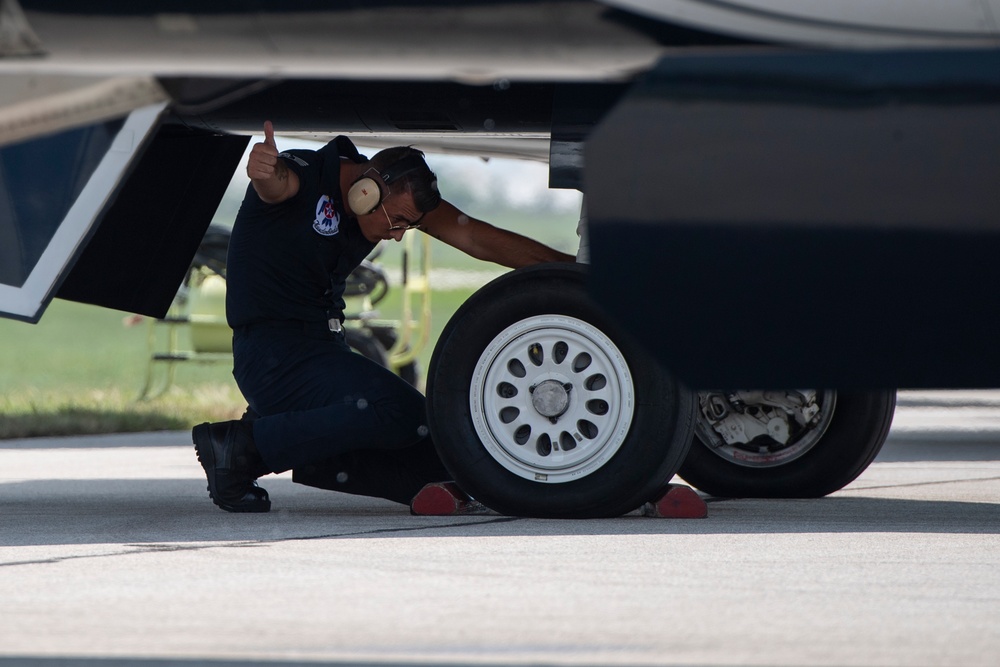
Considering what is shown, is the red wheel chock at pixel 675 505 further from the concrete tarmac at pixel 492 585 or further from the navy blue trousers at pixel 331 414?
the navy blue trousers at pixel 331 414

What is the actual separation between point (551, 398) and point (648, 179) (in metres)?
1.38

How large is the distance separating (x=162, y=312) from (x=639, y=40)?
2567 mm

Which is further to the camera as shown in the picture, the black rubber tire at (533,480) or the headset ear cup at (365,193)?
the headset ear cup at (365,193)

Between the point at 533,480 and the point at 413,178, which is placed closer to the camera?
the point at 533,480

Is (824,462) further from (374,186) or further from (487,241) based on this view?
(374,186)

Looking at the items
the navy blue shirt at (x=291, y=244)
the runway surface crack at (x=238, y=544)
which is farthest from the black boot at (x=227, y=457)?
the runway surface crack at (x=238, y=544)

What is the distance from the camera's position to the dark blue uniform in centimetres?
462

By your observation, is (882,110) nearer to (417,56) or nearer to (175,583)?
(417,56)

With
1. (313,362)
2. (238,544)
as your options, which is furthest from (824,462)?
(238,544)

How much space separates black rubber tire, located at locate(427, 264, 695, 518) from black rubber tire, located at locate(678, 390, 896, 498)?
3.01 ft

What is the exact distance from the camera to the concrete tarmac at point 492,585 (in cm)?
267

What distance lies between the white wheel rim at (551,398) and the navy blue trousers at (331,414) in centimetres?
36

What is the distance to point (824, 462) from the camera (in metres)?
5.28

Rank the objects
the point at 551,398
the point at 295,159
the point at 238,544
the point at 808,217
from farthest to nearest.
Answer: the point at 295,159
the point at 551,398
the point at 238,544
the point at 808,217
